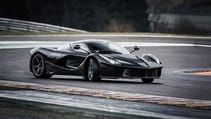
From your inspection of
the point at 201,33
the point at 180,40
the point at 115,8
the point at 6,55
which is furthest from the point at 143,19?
the point at 6,55

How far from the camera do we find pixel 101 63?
15.2 meters

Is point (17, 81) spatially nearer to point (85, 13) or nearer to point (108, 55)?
point (108, 55)

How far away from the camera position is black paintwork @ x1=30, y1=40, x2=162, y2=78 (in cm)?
1513

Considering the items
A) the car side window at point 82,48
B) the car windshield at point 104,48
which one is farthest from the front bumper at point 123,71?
the car side window at point 82,48

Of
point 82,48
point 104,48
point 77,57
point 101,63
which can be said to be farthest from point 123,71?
point 82,48

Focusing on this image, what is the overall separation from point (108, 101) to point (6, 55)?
16.0 meters

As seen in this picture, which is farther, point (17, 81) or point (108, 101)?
point (17, 81)

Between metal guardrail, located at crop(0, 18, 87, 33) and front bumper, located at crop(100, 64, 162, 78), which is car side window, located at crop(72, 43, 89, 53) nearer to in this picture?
front bumper, located at crop(100, 64, 162, 78)

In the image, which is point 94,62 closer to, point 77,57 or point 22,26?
point 77,57

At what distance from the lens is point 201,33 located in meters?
53.6

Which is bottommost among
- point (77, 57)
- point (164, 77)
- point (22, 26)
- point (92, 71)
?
point (164, 77)

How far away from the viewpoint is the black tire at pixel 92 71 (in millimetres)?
15289

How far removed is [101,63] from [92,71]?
382mm

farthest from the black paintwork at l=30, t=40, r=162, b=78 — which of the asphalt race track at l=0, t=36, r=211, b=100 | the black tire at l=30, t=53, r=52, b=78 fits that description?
the asphalt race track at l=0, t=36, r=211, b=100
